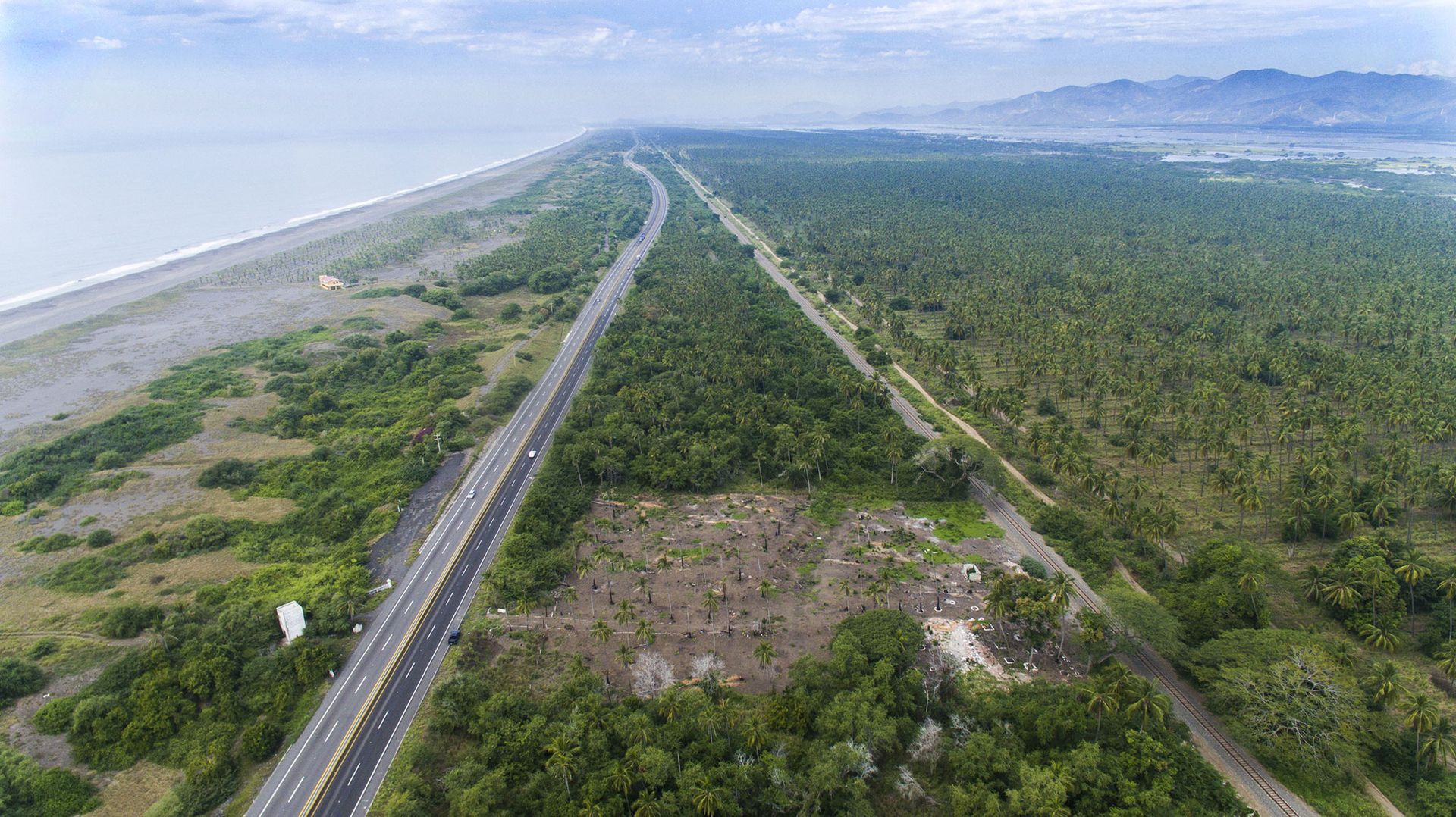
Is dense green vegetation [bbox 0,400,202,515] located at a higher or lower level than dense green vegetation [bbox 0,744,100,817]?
higher

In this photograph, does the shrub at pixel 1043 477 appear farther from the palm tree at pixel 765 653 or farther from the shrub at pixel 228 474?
the shrub at pixel 228 474

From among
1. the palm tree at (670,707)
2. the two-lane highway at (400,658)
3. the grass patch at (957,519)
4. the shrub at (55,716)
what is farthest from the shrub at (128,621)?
the grass patch at (957,519)

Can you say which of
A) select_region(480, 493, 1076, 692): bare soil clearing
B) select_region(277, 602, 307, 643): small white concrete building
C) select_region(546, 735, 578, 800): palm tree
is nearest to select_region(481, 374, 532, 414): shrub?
select_region(480, 493, 1076, 692): bare soil clearing

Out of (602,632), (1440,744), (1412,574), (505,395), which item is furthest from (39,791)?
(1412,574)

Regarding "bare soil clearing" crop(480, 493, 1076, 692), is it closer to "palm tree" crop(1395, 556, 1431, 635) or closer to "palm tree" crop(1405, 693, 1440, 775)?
"palm tree" crop(1405, 693, 1440, 775)

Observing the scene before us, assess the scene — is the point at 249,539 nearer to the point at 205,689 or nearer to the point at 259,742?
the point at 205,689
